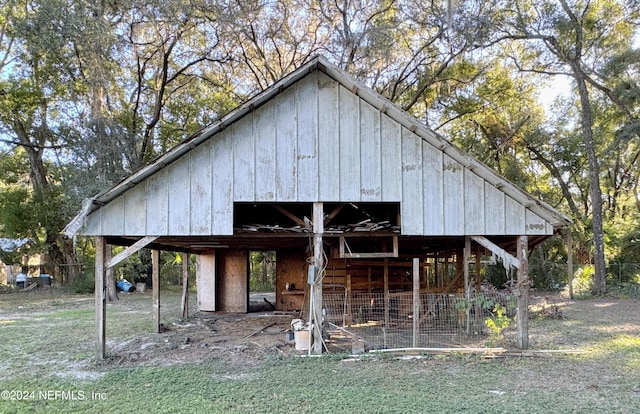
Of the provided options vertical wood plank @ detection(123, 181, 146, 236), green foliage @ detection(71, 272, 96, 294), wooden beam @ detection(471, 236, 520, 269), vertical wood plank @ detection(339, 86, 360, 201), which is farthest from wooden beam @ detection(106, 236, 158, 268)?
green foliage @ detection(71, 272, 96, 294)

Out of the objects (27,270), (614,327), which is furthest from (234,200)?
(27,270)

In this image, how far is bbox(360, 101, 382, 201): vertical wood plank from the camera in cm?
900

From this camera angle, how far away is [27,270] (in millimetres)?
28453

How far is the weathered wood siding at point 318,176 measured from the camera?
883 centimetres

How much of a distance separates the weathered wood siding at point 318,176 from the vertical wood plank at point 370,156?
2 centimetres

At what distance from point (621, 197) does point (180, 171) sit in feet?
105

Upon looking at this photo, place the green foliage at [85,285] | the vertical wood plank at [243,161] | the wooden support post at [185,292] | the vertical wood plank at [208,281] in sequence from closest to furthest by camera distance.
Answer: the vertical wood plank at [243,161]
the wooden support post at [185,292]
the vertical wood plank at [208,281]
the green foliage at [85,285]

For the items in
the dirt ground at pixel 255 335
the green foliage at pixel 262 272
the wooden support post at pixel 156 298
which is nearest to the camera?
the dirt ground at pixel 255 335

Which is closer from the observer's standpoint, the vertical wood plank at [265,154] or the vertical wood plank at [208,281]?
the vertical wood plank at [265,154]

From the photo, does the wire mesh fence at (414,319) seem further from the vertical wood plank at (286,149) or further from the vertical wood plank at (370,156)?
the vertical wood plank at (286,149)

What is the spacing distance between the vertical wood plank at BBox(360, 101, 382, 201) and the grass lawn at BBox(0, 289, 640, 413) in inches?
121

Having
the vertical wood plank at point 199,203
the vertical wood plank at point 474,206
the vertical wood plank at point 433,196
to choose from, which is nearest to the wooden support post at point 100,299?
the vertical wood plank at point 199,203

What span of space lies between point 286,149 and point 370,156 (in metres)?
1.62

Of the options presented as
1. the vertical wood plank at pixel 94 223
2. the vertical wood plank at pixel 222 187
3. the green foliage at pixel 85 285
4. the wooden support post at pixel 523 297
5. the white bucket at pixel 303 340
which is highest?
the vertical wood plank at pixel 222 187
